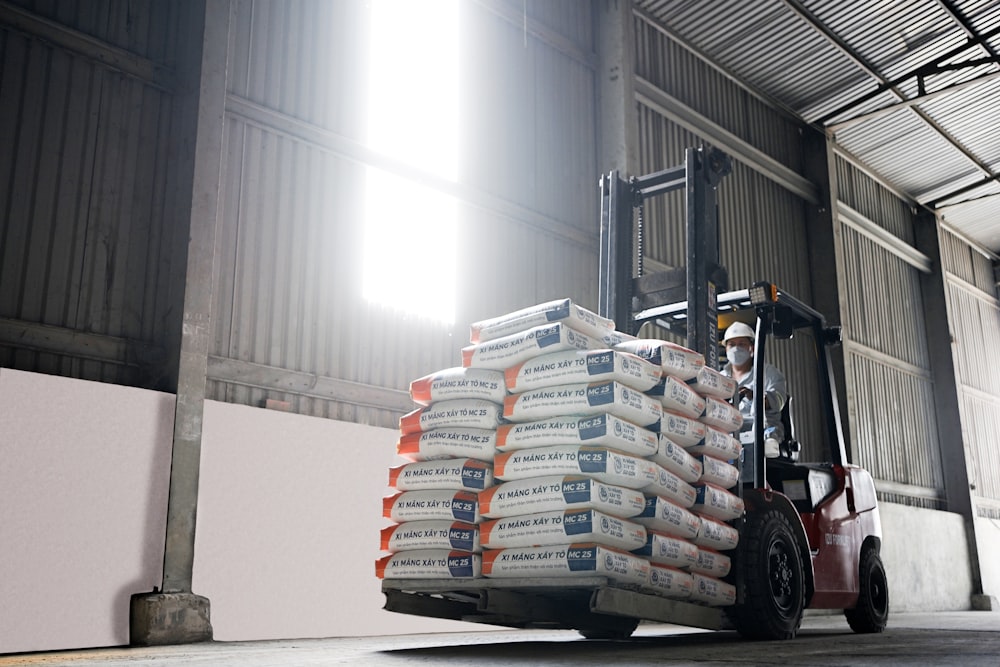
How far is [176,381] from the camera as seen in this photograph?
7441 millimetres

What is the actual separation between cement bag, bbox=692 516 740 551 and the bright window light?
4903mm

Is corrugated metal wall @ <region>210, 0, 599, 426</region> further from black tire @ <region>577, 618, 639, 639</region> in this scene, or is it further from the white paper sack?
the white paper sack

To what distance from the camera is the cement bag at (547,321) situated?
481 centimetres

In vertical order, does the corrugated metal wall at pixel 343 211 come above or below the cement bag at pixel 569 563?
above

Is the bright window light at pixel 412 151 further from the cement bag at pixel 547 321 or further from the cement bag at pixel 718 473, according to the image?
the cement bag at pixel 718 473

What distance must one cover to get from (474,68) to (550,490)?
7404 millimetres

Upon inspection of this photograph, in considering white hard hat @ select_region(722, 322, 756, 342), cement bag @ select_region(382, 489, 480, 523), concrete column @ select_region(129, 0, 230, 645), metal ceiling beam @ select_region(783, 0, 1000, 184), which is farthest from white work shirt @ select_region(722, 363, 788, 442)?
metal ceiling beam @ select_region(783, 0, 1000, 184)

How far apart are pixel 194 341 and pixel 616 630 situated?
13.0 ft

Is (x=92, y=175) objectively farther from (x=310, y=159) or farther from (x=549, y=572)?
(x=549, y=572)

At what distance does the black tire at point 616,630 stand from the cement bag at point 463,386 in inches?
59.3

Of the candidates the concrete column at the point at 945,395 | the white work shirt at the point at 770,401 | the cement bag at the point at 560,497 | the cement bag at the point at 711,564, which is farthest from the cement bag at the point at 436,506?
the concrete column at the point at 945,395

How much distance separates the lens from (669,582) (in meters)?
4.80

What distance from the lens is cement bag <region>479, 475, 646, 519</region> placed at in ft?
14.7

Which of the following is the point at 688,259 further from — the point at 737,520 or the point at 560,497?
the point at 560,497
